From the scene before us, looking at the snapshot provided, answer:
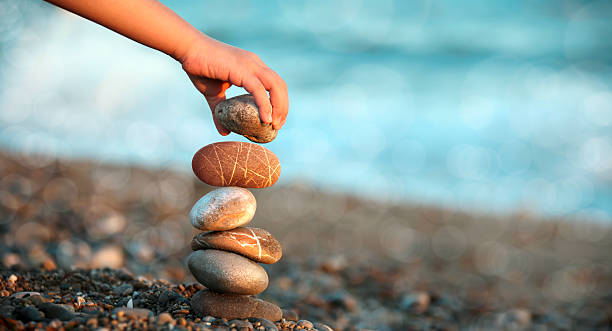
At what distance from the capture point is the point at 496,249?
871cm

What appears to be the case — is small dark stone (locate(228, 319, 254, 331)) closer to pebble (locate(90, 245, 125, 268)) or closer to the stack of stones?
the stack of stones

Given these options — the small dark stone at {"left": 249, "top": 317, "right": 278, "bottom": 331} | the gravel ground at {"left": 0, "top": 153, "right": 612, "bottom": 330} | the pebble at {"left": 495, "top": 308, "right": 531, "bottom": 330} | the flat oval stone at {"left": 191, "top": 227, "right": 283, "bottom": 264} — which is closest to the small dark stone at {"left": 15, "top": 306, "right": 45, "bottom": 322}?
the gravel ground at {"left": 0, "top": 153, "right": 612, "bottom": 330}

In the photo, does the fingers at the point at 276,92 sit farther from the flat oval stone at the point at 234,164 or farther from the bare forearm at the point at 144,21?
the bare forearm at the point at 144,21

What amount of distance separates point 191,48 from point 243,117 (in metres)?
0.54

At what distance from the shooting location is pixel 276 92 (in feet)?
9.18

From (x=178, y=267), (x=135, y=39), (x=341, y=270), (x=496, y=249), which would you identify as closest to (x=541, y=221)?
(x=496, y=249)

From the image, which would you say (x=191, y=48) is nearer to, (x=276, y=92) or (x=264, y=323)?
(x=276, y=92)

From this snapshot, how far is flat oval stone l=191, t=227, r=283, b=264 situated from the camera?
2.97 meters

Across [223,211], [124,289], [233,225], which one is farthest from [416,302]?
[124,289]

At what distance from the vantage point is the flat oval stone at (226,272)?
9.29 feet

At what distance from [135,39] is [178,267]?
3619 mm

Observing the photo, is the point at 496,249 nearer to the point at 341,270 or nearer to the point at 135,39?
the point at 341,270

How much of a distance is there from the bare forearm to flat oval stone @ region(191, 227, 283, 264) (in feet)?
4.06

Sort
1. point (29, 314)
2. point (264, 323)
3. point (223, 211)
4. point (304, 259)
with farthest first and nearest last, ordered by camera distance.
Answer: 1. point (304, 259)
2. point (223, 211)
3. point (264, 323)
4. point (29, 314)
